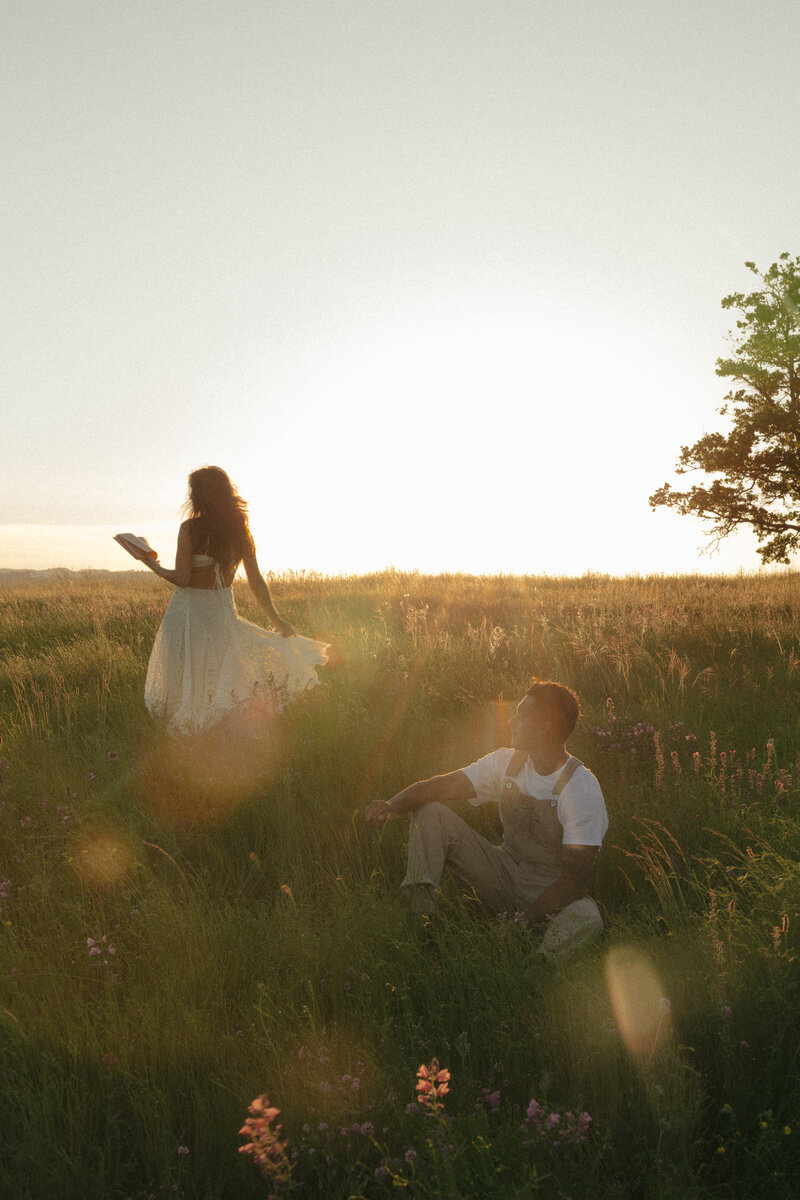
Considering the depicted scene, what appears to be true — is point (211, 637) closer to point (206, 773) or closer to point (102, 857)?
point (206, 773)

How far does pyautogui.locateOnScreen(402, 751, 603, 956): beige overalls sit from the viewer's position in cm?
413

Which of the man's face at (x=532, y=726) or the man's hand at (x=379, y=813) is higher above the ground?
the man's face at (x=532, y=726)

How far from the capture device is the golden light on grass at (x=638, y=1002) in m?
2.65

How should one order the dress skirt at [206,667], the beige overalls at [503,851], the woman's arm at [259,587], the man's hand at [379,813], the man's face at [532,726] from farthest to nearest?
the woman's arm at [259,587], the dress skirt at [206,667], the man's hand at [379,813], the beige overalls at [503,851], the man's face at [532,726]

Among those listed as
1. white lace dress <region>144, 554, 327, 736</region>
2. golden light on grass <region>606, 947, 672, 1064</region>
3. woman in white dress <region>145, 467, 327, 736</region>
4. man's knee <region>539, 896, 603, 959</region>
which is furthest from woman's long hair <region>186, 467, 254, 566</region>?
golden light on grass <region>606, 947, 672, 1064</region>

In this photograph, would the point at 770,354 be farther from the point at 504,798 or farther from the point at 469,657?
the point at 504,798

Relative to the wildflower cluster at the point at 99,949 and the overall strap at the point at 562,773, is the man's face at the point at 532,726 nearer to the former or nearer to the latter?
the overall strap at the point at 562,773

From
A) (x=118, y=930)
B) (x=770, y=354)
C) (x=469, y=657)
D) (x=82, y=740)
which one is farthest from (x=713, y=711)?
(x=770, y=354)

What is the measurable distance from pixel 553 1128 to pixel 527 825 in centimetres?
199

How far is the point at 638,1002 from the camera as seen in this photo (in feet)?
9.50

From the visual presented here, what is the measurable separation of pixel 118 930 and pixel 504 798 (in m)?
2.09

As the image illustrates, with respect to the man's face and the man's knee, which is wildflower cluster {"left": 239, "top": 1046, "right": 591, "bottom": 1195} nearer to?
the man's knee

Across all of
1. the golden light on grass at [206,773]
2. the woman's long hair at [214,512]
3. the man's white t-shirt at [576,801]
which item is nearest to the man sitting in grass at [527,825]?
the man's white t-shirt at [576,801]

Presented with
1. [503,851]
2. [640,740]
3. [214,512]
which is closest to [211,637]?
[214,512]
